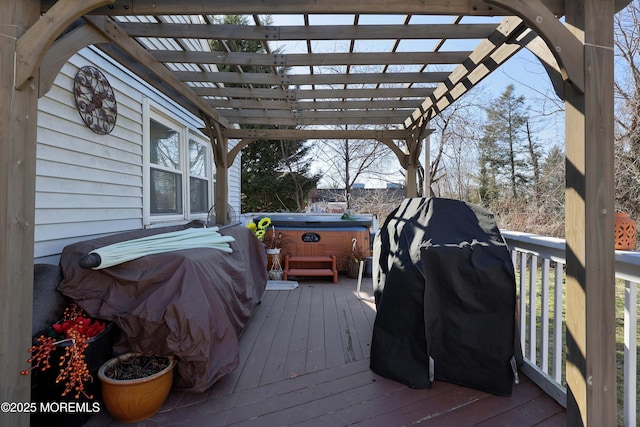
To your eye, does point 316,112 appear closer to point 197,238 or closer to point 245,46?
point 197,238

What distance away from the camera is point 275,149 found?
44.3 ft

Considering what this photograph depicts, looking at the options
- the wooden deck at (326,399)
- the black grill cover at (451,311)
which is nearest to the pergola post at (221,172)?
the wooden deck at (326,399)

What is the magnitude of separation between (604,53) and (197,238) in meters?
2.81

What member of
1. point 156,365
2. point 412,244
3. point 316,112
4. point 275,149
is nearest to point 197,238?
point 156,365

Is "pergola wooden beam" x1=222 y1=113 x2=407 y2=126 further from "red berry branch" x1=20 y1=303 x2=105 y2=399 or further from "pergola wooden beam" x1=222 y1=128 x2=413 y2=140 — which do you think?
"red berry branch" x1=20 y1=303 x2=105 y2=399

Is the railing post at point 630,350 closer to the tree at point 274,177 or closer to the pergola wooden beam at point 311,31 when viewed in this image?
the pergola wooden beam at point 311,31

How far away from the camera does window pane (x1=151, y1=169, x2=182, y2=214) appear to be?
3.93 metres

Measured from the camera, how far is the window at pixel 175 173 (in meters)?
3.90

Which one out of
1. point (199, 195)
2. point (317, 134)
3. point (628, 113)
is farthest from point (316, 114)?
point (628, 113)

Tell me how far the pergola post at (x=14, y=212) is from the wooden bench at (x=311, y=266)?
380 cm

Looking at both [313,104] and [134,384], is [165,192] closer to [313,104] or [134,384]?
[313,104]

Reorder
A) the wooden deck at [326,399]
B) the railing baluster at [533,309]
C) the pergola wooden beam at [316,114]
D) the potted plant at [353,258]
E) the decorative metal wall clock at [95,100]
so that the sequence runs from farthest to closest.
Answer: the potted plant at [353,258]
the pergola wooden beam at [316,114]
the decorative metal wall clock at [95,100]
the railing baluster at [533,309]
the wooden deck at [326,399]

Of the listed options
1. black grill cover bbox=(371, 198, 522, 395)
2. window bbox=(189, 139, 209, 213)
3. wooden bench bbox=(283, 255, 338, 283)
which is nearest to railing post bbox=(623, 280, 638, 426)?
black grill cover bbox=(371, 198, 522, 395)

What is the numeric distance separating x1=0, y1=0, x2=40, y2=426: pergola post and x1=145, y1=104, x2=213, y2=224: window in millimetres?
2152
